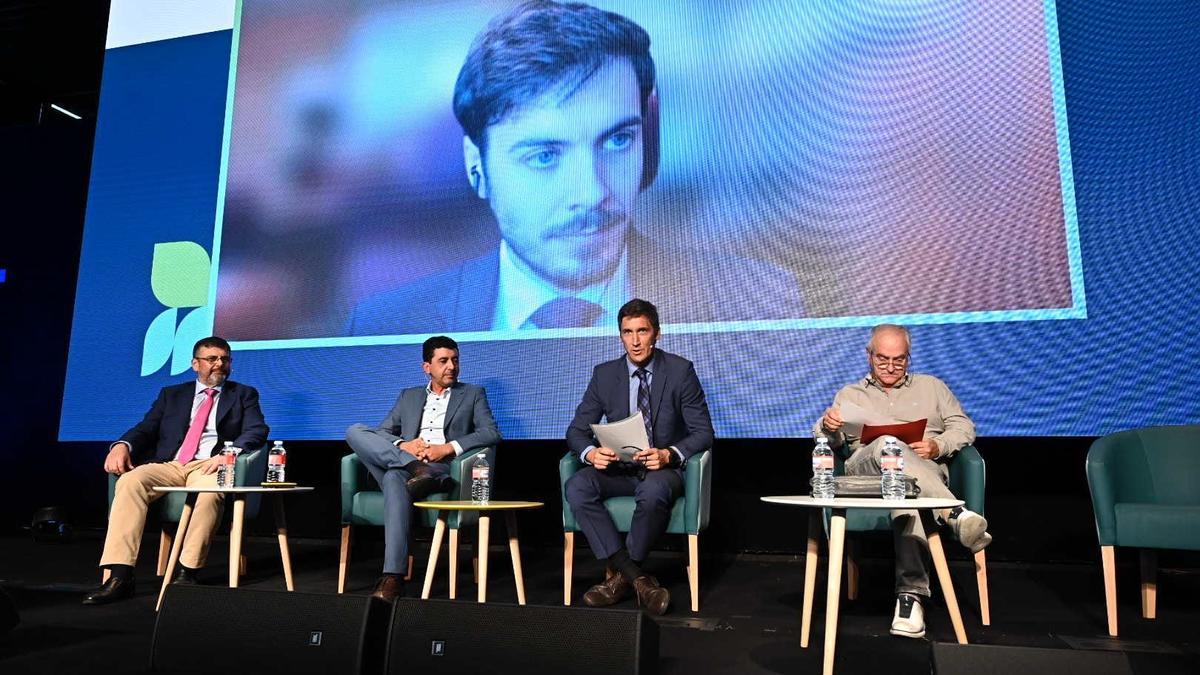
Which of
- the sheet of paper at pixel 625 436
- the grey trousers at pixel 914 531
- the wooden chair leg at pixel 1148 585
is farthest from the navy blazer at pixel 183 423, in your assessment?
the wooden chair leg at pixel 1148 585

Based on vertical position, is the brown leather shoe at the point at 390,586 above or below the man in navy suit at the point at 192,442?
below

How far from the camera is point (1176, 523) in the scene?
8.26 feet

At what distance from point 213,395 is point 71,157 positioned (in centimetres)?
297

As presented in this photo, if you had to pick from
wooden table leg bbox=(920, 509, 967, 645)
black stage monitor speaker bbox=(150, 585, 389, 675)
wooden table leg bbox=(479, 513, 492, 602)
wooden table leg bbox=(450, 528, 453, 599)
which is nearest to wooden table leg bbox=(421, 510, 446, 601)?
wooden table leg bbox=(450, 528, 453, 599)

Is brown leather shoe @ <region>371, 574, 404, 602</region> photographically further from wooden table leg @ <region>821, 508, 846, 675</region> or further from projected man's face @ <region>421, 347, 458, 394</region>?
wooden table leg @ <region>821, 508, 846, 675</region>

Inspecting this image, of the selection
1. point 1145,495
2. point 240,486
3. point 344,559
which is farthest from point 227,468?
point 1145,495

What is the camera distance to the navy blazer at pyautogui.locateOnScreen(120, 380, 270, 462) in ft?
11.6

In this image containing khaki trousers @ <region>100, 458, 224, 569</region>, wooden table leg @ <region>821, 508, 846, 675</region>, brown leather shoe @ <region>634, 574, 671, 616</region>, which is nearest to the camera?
wooden table leg @ <region>821, 508, 846, 675</region>

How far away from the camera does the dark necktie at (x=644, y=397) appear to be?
3.21 meters

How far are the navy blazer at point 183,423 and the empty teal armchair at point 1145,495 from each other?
3044 millimetres

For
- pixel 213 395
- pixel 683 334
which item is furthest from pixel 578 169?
pixel 213 395

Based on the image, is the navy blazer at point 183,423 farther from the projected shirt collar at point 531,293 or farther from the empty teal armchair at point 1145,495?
the empty teal armchair at point 1145,495

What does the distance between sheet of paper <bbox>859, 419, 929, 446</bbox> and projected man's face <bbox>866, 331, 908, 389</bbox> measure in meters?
0.32

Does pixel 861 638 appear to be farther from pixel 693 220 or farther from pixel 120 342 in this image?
pixel 120 342
